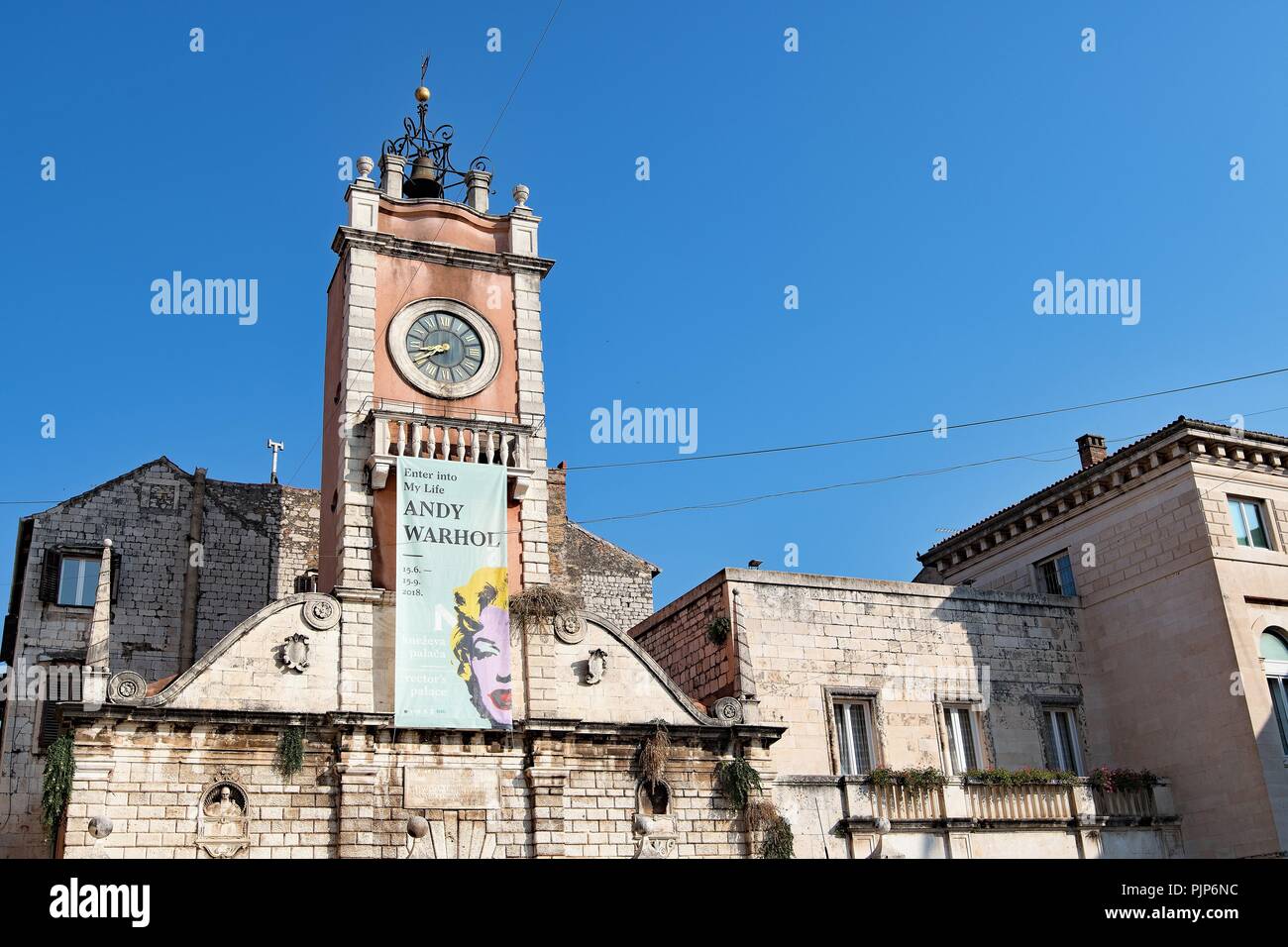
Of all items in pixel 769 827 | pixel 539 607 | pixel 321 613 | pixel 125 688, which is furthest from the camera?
pixel 539 607

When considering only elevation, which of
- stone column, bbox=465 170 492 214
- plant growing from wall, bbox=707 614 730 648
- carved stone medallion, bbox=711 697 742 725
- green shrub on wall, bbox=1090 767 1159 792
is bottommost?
green shrub on wall, bbox=1090 767 1159 792

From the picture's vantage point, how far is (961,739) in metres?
25.0

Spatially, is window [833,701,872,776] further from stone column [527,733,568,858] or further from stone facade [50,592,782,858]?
stone column [527,733,568,858]

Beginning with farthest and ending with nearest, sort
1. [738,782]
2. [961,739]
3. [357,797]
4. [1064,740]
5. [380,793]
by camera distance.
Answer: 1. [1064,740]
2. [961,739]
3. [738,782]
4. [380,793]
5. [357,797]

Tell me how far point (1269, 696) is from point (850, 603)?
8.04 metres

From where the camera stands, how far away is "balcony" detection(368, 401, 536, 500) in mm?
21688

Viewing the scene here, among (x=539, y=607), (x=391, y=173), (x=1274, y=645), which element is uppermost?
(x=391, y=173)

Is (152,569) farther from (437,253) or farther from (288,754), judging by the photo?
(288,754)

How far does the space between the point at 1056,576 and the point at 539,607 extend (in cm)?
1303

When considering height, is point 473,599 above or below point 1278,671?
above

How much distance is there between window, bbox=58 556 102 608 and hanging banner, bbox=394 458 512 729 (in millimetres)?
11508

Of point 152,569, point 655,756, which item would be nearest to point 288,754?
point 655,756

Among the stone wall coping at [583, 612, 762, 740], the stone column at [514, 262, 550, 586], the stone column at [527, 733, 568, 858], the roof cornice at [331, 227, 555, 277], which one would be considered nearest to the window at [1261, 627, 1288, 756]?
the stone wall coping at [583, 612, 762, 740]

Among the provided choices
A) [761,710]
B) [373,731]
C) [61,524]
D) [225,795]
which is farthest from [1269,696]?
[61,524]
